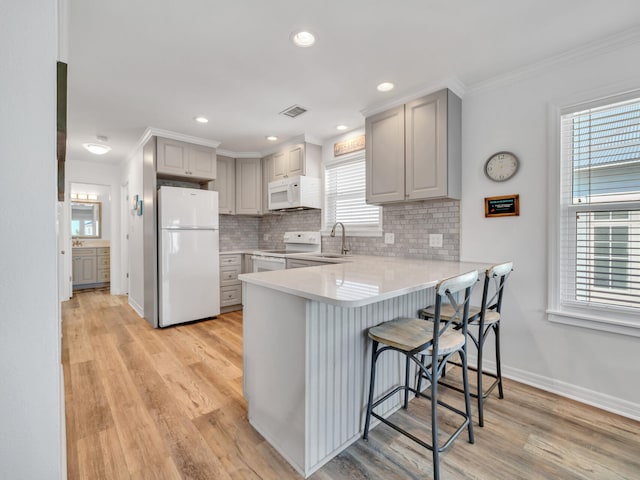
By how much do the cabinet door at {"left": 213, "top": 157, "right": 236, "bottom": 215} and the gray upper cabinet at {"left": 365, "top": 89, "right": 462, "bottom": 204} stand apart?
2500mm

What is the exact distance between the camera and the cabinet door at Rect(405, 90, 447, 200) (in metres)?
2.47

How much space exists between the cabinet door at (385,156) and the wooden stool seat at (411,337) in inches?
56.1

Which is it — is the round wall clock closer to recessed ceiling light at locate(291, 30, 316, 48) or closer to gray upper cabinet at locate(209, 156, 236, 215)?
recessed ceiling light at locate(291, 30, 316, 48)

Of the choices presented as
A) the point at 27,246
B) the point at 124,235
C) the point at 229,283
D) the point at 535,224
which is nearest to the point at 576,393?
the point at 535,224

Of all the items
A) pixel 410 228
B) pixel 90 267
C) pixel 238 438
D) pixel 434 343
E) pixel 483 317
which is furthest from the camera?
pixel 90 267

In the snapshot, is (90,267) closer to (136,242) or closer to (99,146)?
(136,242)

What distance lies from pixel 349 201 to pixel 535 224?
78.3 inches

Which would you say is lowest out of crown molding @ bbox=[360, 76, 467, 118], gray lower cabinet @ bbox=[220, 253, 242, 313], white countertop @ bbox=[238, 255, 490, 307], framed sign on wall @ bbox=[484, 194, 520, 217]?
gray lower cabinet @ bbox=[220, 253, 242, 313]

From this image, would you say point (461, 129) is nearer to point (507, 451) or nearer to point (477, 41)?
point (477, 41)

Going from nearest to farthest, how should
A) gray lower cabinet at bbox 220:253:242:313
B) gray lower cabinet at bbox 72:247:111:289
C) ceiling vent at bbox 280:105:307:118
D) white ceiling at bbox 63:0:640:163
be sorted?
white ceiling at bbox 63:0:640:163
ceiling vent at bbox 280:105:307:118
gray lower cabinet at bbox 220:253:242:313
gray lower cabinet at bbox 72:247:111:289

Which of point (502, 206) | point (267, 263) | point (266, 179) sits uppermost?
point (266, 179)

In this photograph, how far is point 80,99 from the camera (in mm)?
2770

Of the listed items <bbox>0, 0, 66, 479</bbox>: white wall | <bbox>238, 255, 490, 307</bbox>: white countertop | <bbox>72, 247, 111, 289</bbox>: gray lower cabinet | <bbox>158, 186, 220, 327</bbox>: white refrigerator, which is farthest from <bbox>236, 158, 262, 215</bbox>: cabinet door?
<bbox>0, 0, 66, 479</bbox>: white wall

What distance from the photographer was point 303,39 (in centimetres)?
191
